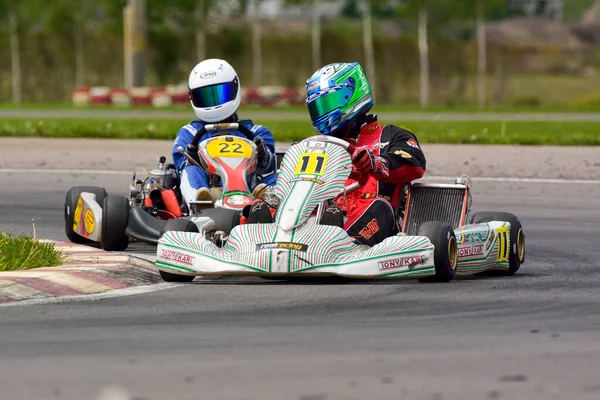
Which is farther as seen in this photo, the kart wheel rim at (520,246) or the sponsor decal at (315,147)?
the kart wheel rim at (520,246)

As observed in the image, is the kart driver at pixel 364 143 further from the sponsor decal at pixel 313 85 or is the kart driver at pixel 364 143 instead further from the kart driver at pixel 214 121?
the kart driver at pixel 214 121

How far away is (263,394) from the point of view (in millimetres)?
4883

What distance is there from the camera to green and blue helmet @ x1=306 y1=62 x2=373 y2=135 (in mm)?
8758


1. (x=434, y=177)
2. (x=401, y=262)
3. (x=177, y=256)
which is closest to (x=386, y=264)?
(x=401, y=262)

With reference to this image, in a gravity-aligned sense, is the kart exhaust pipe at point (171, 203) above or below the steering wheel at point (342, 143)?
below

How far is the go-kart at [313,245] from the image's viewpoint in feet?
25.3

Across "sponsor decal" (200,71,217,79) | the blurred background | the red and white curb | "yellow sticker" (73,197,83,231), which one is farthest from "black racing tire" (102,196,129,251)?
the blurred background

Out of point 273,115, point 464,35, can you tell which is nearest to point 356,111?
point 273,115

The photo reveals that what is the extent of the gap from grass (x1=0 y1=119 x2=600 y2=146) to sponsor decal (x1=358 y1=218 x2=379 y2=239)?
10.9 m

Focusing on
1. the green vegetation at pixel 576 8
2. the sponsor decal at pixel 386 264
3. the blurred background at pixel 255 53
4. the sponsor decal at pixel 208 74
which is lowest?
the sponsor decal at pixel 386 264

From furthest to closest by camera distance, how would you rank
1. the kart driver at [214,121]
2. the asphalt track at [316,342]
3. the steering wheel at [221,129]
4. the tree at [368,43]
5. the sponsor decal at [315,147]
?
the tree at [368,43]
the steering wheel at [221,129]
the kart driver at [214,121]
the sponsor decal at [315,147]
the asphalt track at [316,342]

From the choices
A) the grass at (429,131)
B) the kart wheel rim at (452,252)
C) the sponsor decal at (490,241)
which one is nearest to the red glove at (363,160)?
the kart wheel rim at (452,252)

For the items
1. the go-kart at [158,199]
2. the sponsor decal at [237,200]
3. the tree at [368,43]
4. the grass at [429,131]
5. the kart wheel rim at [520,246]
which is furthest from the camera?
the tree at [368,43]

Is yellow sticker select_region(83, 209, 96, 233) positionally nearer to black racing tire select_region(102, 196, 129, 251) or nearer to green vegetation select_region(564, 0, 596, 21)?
black racing tire select_region(102, 196, 129, 251)
